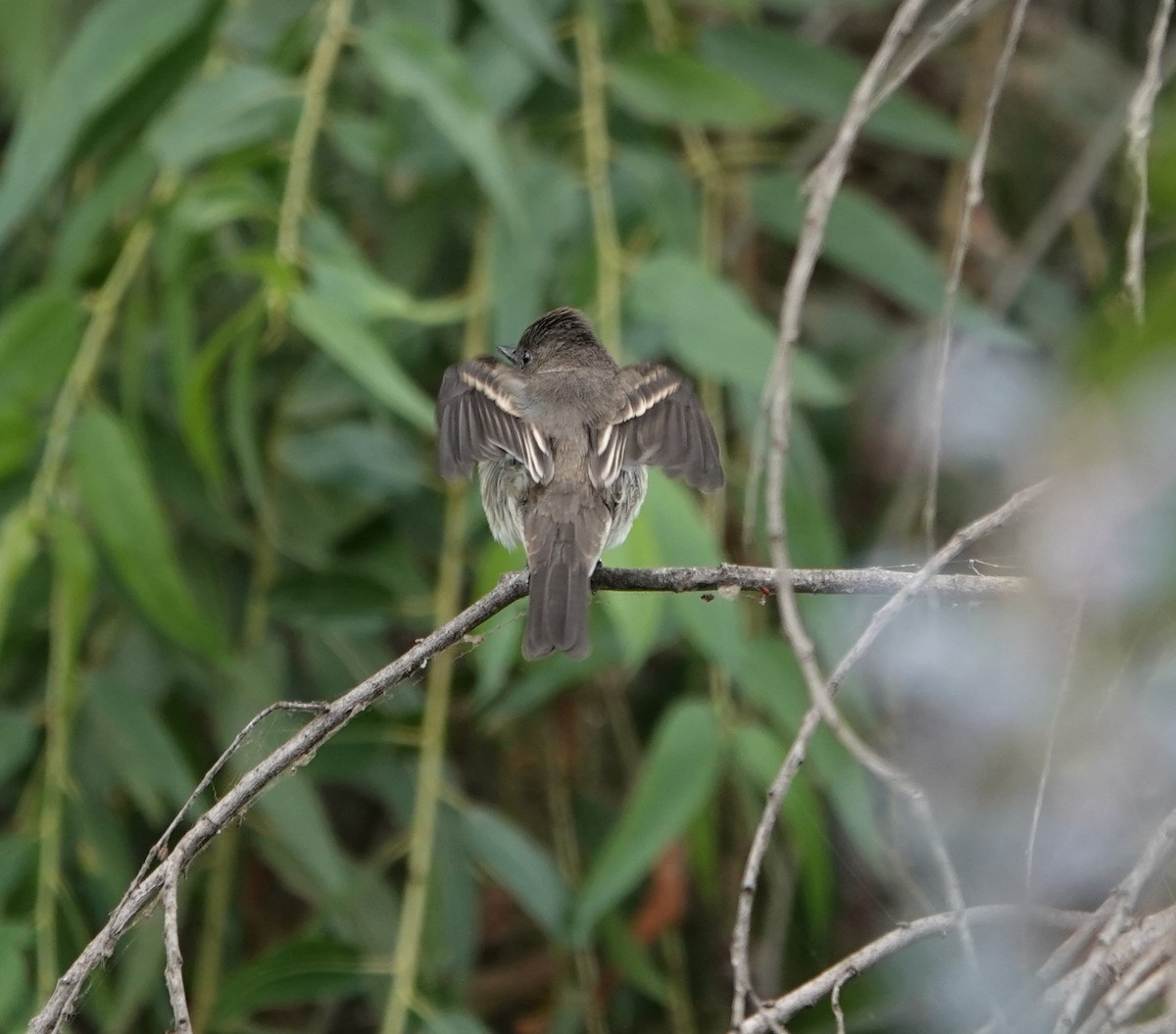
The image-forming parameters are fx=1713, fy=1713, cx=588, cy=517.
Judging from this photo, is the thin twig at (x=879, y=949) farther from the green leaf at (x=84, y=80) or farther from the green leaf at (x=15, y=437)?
the green leaf at (x=84, y=80)

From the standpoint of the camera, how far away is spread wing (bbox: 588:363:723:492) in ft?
9.77

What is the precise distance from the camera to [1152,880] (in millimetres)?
1905

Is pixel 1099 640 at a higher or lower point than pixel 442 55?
lower

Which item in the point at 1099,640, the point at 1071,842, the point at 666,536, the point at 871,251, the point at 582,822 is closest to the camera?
the point at 1099,640

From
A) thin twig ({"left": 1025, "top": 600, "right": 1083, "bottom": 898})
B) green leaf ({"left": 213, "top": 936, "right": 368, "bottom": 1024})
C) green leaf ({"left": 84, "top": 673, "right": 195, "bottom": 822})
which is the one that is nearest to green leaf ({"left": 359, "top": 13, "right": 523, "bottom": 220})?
green leaf ({"left": 84, "top": 673, "right": 195, "bottom": 822})

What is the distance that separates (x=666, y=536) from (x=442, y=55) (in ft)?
3.47

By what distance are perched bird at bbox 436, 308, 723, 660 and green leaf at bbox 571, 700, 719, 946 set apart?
1.55ft

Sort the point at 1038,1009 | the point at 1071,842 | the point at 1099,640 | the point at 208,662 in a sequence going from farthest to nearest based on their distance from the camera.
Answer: the point at 208,662 → the point at 1071,842 → the point at 1038,1009 → the point at 1099,640

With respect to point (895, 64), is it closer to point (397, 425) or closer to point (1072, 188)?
point (1072, 188)

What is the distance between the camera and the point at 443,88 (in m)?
3.37

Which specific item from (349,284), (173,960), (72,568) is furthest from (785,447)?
(72,568)

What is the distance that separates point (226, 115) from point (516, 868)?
170 cm

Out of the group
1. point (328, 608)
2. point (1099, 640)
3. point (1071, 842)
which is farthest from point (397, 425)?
point (1099, 640)

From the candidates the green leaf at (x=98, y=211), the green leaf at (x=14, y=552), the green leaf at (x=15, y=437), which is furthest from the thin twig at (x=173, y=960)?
the green leaf at (x=98, y=211)
